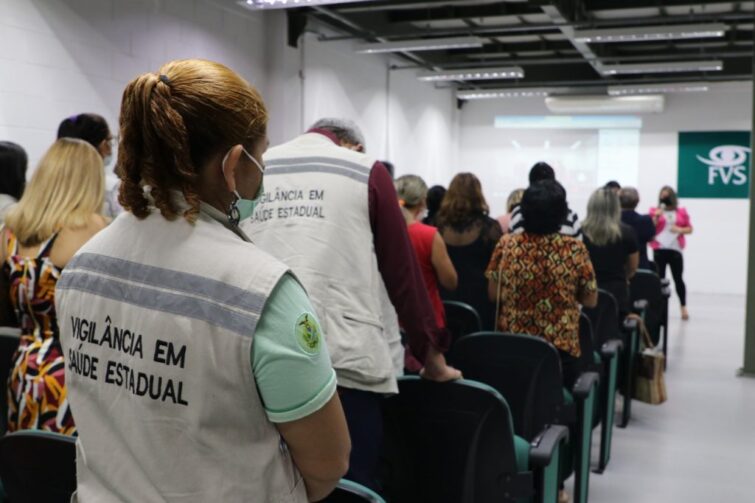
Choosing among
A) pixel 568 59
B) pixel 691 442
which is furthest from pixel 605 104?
pixel 691 442

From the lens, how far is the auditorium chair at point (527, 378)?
268cm

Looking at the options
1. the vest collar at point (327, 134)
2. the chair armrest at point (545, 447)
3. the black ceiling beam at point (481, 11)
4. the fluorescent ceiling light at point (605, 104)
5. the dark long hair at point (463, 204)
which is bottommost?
the chair armrest at point (545, 447)

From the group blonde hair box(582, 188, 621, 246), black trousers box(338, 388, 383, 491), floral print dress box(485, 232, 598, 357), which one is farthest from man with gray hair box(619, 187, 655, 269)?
black trousers box(338, 388, 383, 491)

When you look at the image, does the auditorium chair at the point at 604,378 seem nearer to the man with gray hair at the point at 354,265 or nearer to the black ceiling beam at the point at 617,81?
the man with gray hair at the point at 354,265

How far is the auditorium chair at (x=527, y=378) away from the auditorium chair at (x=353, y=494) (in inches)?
58.2

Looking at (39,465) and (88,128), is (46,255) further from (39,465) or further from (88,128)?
(88,128)

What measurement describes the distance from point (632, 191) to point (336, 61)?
393 cm

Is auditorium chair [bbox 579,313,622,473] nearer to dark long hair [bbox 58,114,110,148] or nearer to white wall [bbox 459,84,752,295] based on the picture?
dark long hair [bbox 58,114,110,148]

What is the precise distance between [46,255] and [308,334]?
135 centimetres

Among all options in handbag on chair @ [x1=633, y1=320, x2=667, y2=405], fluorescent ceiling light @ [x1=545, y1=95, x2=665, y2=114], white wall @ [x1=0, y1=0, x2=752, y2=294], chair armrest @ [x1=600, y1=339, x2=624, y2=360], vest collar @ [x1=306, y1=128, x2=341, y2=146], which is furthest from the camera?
fluorescent ceiling light @ [x1=545, y1=95, x2=665, y2=114]

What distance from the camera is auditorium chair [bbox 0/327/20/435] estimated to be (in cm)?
225

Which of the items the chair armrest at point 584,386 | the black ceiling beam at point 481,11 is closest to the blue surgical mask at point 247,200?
the chair armrest at point 584,386

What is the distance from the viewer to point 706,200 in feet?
37.7

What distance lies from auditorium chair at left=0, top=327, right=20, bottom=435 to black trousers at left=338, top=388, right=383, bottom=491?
104cm
